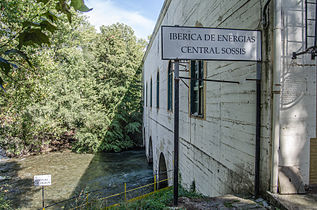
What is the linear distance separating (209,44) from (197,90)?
10.9 ft

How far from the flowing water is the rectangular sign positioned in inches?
337

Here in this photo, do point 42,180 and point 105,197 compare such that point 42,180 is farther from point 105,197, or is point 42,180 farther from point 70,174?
point 70,174

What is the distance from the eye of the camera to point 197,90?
250 inches

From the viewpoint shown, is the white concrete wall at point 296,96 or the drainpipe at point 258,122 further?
the drainpipe at point 258,122

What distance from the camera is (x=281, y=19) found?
2988 mm

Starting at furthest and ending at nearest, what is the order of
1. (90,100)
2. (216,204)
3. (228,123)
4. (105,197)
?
(90,100)
(105,197)
(228,123)
(216,204)

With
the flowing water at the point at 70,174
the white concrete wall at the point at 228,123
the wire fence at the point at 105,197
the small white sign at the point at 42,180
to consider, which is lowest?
the flowing water at the point at 70,174

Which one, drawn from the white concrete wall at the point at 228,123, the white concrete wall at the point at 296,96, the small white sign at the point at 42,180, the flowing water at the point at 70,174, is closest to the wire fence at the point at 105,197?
the flowing water at the point at 70,174

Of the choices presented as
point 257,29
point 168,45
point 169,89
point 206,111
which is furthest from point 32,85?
point 257,29

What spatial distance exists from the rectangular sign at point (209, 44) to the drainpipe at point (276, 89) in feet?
0.81

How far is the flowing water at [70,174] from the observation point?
12820 mm

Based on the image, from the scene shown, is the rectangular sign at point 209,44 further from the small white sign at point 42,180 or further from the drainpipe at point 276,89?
the small white sign at point 42,180

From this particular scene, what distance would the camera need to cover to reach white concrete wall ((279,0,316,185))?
119 inches

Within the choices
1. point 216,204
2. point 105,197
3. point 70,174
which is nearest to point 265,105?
point 216,204
